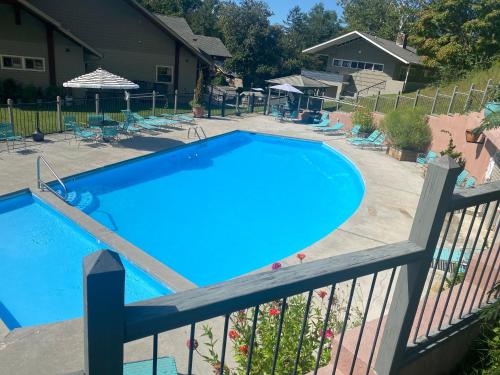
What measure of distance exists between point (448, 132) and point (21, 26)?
20816 millimetres

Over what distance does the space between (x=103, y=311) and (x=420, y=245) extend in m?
1.95

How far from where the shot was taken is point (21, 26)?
2017cm

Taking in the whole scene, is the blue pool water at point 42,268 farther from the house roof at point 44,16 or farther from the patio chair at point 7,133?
the house roof at point 44,16

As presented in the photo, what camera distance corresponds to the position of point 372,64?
3478 cm

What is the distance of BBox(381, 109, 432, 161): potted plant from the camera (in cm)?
1728

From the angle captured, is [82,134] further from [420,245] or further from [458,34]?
[458,34]

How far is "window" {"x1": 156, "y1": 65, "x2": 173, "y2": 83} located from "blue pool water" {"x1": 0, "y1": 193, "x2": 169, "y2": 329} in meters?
19.2

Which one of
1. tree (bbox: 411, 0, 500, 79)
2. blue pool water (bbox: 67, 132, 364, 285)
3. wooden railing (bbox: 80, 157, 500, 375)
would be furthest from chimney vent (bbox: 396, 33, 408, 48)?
wooden railing (bbox: 80, 157, 500, 375)

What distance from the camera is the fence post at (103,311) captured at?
4.00 feet

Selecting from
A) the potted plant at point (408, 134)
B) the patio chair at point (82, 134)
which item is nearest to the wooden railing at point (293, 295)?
the patio chair at point (82, 134)

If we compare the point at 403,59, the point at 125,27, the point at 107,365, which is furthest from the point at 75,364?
the point at 403,59

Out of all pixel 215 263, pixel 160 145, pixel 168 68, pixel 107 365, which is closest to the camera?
pixel 107 365

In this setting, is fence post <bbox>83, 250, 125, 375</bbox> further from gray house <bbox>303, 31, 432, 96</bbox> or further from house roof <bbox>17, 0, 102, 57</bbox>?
gray house <bbox>303, 31, 432, 96</bbox>

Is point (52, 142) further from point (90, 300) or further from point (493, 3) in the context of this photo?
point (493, 3)
